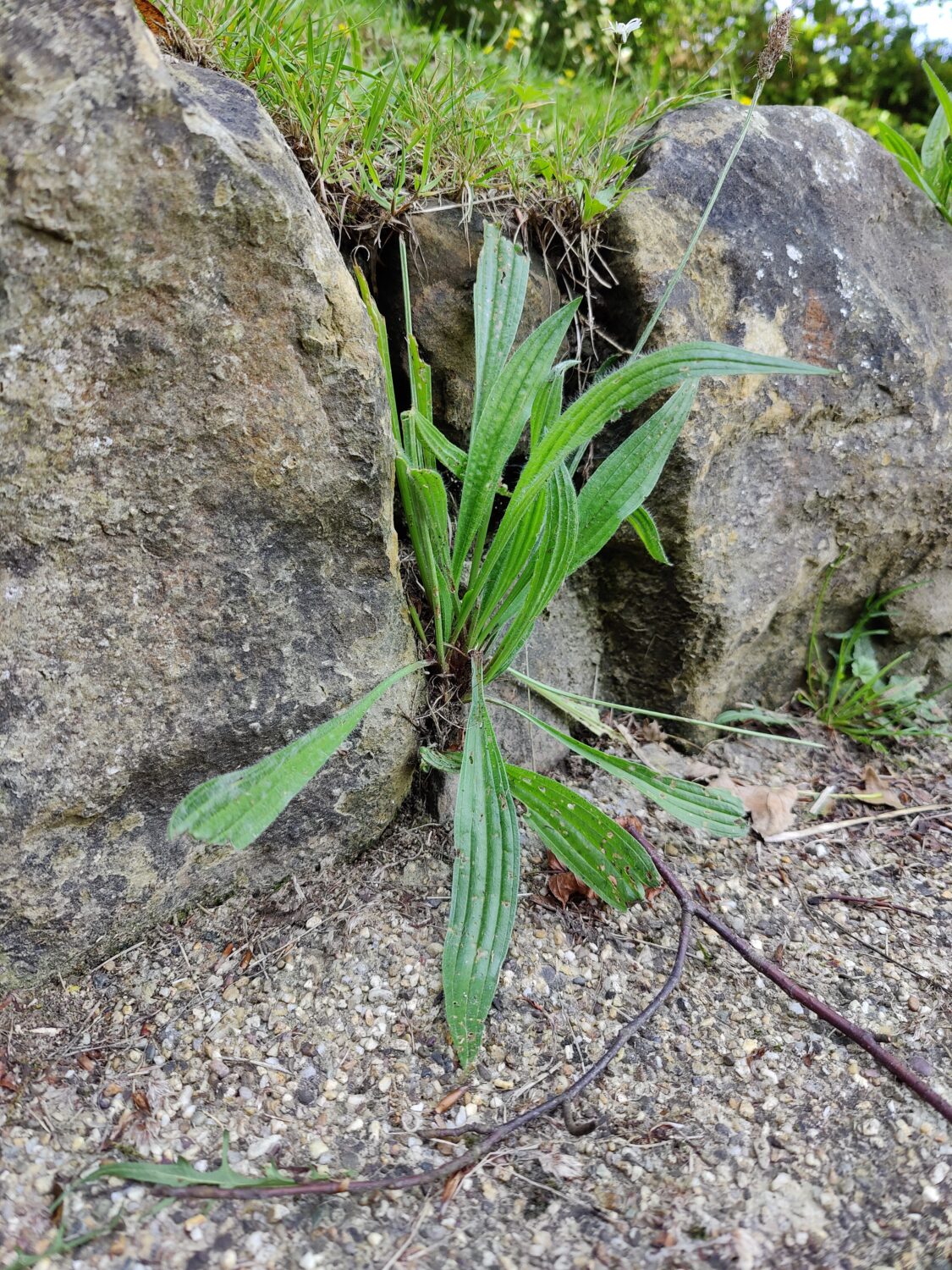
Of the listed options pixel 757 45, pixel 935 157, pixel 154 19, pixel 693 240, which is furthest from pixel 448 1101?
pixel 757 45

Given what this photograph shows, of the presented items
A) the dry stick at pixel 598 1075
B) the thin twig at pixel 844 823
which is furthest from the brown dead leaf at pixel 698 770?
the dry stick at pixel 598 1075

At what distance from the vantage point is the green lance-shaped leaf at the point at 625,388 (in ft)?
3.65

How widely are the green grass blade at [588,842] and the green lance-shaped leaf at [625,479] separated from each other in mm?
325

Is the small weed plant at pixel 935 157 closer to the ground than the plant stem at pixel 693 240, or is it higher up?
higher up

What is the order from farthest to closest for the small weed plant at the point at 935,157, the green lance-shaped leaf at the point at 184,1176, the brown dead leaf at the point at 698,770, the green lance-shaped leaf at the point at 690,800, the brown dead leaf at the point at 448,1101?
the small weed plant at the point at 935,157, the brown dead leaf at the point at 698,770, the green lance-shaped leaf at the point at 690,800, the brown dead leaf at the point at 448,1101, the green lance-shaped leaf at the point at 184,1176

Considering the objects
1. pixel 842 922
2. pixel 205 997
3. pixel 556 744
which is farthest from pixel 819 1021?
pixel 205 997

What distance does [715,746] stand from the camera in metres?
1.70

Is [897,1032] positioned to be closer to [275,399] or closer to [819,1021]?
[819,1021]

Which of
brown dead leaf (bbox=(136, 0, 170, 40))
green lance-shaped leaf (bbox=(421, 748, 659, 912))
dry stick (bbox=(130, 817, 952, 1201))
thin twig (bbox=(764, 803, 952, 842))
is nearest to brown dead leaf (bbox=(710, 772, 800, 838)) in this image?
thin twig (bbox=(764, 803, 952, 842))

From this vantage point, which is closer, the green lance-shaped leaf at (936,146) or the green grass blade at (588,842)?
the green grass blade at (588,842)

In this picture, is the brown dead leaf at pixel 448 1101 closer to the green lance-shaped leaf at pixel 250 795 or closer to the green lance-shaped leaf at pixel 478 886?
the green lance-shaped leaf at pixel 478 886

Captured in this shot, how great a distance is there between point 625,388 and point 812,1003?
82 centimetres

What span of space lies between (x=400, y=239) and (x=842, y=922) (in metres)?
1.21

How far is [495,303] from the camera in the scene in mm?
1331
